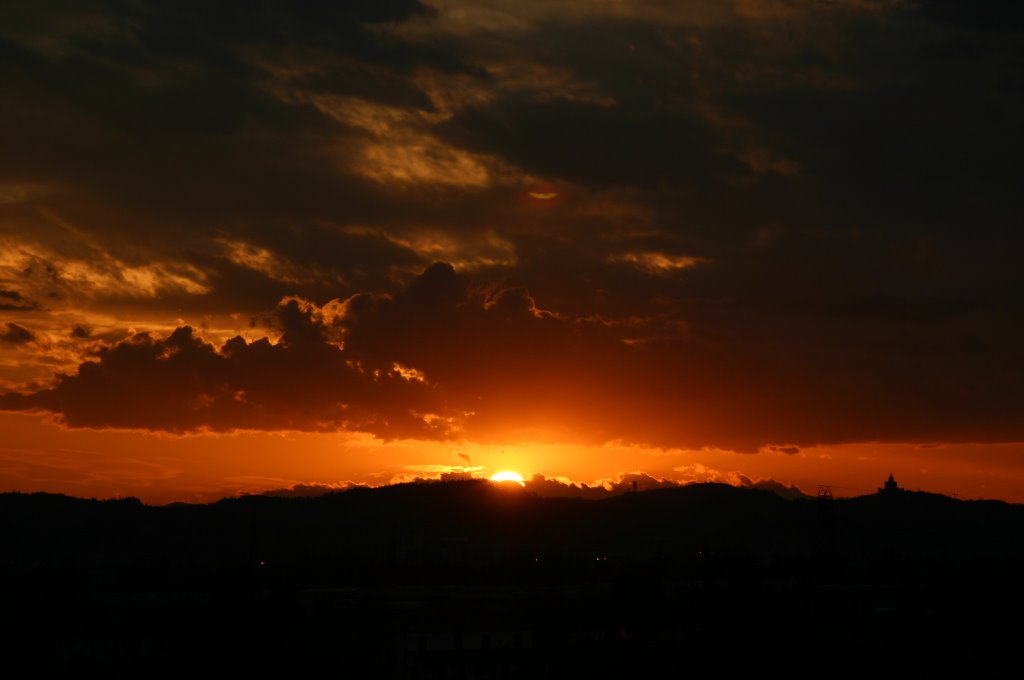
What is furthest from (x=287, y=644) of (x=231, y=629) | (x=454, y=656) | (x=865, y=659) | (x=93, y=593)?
(x=93, y=593)

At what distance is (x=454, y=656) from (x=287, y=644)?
41.0 feet

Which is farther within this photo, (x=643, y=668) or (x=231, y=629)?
(x=231, y=629)

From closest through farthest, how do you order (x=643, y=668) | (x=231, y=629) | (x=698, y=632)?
(x=643, y=668) < (x=231, y=629) < (x=698, y=632)

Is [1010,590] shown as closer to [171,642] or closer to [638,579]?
[638,579]

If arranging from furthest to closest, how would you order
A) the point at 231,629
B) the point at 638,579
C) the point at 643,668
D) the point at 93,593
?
the point at 93,593 < the point at 638,579 < the point at 231,629 < the point at 643,668

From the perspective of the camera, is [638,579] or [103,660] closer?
[103,660]

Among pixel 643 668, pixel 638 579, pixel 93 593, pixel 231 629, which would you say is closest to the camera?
pixel 643 668

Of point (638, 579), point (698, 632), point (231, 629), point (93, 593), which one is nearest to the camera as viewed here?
point (231, 629)

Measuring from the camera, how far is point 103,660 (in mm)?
94688

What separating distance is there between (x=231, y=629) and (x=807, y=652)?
1685 inches

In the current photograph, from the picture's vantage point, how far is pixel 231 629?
93.6m

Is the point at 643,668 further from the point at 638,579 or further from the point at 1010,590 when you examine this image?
the point at 1010,590

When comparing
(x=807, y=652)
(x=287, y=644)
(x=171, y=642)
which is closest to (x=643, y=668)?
(x=807, y=652)

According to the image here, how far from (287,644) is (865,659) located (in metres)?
42.5
